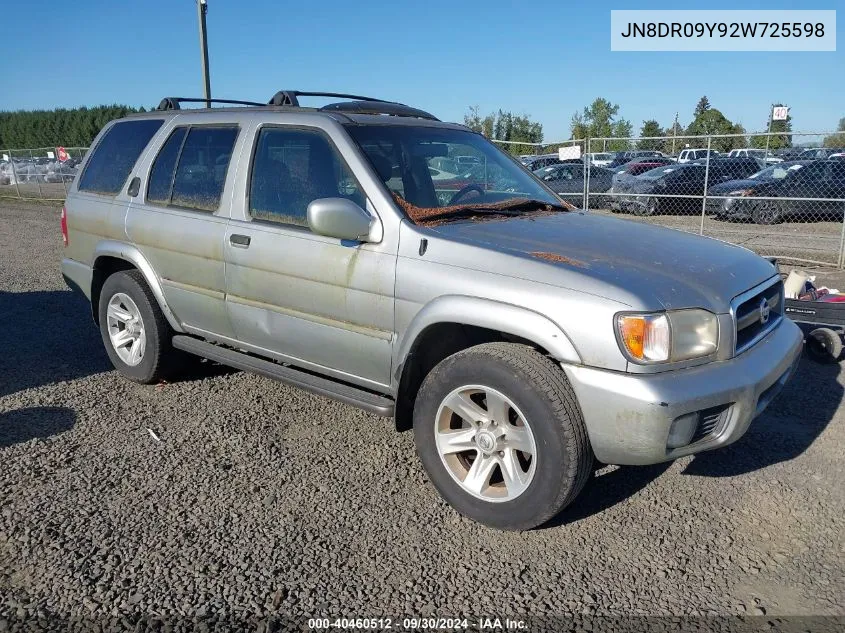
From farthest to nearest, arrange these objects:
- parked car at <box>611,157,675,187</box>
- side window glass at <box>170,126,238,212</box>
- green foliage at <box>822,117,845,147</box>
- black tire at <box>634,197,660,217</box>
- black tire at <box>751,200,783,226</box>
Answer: parked car at <box>611,157,675,187</box> < black tire at <box>634,197,660,217</box> < black tire at <box>751,200,783,226</box> < green foliage at <box>822,117,845,147</box> < side window glass at <box>170,126,238,212</box>

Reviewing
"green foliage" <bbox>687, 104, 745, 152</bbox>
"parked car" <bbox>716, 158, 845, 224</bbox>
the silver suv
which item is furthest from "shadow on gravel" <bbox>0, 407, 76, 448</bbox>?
"green foliage" <bbox>687, 104, 745, 152</bbox>

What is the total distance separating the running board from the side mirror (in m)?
0.85

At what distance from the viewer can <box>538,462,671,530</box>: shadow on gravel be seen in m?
3.29

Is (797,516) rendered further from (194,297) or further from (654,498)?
(194,297)

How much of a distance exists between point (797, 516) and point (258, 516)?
2.59 meters

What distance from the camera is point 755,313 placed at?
10.8 ft

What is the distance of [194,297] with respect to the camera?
439 cm

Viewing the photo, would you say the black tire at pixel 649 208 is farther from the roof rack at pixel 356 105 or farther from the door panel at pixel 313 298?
the door panel at pixel 313 298

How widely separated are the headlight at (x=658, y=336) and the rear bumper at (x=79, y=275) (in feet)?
13.4

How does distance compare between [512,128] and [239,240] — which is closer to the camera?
[239,240]

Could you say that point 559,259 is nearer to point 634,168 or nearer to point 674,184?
point 674,184

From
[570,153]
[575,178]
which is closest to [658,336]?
[570,153]

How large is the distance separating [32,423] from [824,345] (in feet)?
18.8

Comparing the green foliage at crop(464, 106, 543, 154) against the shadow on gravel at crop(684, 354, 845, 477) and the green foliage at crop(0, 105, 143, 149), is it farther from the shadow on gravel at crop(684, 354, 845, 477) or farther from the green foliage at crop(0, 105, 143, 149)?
the green foliage at crop(0, 105, 143, 149)
